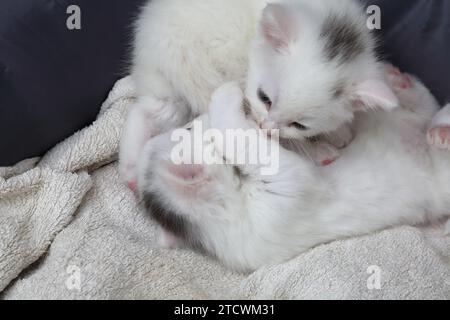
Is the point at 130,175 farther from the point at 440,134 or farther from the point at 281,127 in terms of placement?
the point at 440,134

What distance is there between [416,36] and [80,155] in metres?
1.17

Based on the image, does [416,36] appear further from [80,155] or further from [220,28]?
[80,155]

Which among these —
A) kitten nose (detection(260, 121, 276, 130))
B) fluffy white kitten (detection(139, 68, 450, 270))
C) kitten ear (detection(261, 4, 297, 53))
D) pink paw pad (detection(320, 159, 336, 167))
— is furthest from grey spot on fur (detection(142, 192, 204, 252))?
kitten ear (detection(261, 4, 297, 53))

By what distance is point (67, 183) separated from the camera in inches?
69.8

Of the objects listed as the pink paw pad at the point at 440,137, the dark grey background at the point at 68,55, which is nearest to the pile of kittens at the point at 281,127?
the pink paw pad at the point at 440,137

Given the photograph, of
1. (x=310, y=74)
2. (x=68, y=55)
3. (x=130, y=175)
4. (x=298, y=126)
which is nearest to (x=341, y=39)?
(x=310, y=74)

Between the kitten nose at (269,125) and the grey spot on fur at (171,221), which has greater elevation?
the kitten nose at (269,125)

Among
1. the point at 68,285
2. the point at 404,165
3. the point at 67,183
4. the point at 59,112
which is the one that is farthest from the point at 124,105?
the point at 404,165

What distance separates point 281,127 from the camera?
1599 mm

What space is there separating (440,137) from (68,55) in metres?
1.22

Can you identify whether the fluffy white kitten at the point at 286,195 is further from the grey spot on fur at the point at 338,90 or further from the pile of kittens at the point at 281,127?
the grey spot on fur at the point at 338,90

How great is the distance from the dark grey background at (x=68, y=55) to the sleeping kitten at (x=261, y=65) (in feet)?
0.58

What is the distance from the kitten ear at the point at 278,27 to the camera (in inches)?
60.7
